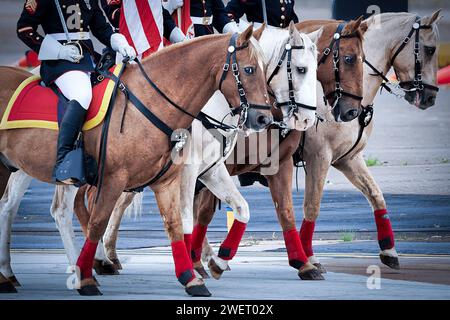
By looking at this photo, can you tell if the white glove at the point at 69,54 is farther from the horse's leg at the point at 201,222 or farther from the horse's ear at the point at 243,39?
the horse's leg at the point at 201,222

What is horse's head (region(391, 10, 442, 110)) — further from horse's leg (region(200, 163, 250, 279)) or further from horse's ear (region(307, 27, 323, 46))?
horse's leg (region(200, 163, 250, 279))

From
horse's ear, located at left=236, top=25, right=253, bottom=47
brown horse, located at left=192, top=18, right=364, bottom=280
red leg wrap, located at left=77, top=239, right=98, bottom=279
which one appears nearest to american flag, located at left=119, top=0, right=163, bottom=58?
brown horse, located at left=192, top=18, right=364, bottom=280

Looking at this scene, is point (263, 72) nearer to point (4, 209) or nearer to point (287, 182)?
point (287, 182)

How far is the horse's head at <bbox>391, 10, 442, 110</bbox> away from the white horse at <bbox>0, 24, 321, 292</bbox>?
34.1 inches

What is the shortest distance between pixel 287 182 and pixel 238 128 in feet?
4.63

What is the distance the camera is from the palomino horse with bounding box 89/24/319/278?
11.4m

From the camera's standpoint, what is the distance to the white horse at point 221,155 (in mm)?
11461

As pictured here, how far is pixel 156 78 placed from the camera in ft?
35.9

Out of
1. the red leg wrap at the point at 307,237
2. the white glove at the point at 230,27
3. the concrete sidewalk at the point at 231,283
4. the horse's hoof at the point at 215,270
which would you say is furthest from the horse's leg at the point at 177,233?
the white glove at the point at 230,27

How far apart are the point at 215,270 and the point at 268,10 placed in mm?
2423

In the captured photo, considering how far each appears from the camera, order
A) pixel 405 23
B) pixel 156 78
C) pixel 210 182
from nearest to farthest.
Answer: pixel 156 78, pixel 210 182, pixel 405 23

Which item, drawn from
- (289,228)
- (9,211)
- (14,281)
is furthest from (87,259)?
(289,228)

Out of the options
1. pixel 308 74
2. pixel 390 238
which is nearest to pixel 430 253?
pixel 390 238

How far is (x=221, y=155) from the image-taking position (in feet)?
38.9
